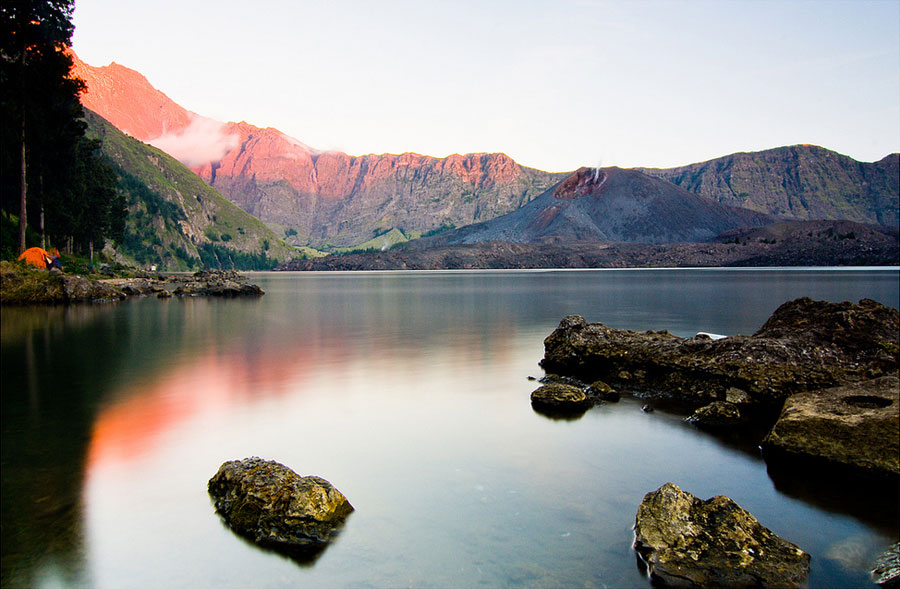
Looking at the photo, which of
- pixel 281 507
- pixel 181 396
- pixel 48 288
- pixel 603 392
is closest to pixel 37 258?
pixel 48 288

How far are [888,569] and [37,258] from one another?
5992cm

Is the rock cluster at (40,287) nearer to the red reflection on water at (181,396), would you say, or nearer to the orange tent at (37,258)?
the orange tent at (37,258)

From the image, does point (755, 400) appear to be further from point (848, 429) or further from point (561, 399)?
point (561, 399)

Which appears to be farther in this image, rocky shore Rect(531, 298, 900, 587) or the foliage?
the foliage

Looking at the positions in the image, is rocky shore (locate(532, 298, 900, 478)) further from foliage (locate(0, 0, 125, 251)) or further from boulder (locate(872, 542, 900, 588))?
foliage (locate(0, 0, 125, 251))

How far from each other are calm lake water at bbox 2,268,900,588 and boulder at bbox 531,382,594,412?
2.23 feet

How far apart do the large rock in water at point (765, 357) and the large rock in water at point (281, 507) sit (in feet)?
37.7

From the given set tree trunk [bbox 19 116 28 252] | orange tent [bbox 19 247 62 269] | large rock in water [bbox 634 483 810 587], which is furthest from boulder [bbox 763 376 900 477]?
tree trunk [bbox 19 116 28 252]

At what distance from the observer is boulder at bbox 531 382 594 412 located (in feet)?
47.2

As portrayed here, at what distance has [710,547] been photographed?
666cm

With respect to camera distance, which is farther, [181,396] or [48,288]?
[48,288]

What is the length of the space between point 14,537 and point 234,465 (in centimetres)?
290

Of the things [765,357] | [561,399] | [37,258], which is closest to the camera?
[765,357]

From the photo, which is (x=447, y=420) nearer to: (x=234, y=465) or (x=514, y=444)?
(x=514, y=444)
